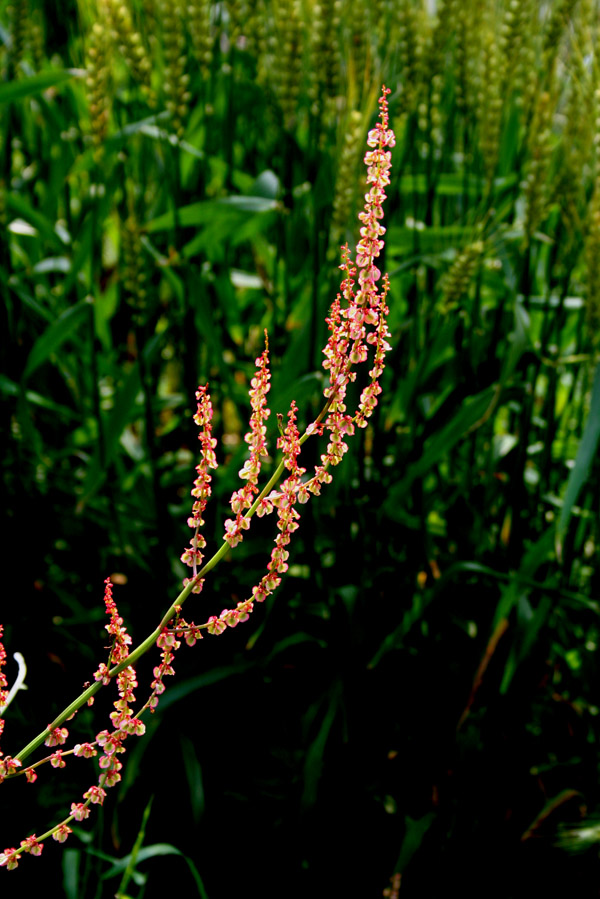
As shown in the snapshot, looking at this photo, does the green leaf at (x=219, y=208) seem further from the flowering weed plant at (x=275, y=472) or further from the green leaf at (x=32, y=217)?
the flowering weed plant at (x=275, y=472)

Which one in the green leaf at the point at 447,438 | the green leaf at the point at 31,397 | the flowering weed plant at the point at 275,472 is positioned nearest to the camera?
the flowering weed plant at the point at 275,472

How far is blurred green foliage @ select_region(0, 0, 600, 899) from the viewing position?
1412 millimetres

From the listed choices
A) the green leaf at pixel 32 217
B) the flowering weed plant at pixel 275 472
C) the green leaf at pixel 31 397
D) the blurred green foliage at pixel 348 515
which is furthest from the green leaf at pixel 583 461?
the green leaf at pixel 32 217

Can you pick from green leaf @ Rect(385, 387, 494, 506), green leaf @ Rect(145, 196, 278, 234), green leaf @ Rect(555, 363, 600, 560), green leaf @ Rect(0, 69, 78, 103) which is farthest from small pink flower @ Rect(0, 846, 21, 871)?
green leaf @ Rect(0, 69, 78, 103)

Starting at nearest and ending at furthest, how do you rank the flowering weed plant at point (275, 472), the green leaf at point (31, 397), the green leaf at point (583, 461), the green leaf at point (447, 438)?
the flowering weed plant at point (275, 472), the green leaf at point (583, 461), the green leaf at point (447, 438), the green leaf at point (31, 397)

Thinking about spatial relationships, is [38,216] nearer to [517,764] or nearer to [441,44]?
[441,44]

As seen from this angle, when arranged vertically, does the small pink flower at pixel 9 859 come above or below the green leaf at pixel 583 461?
below

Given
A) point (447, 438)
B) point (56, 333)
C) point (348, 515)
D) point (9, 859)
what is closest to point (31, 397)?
point (56, 333)

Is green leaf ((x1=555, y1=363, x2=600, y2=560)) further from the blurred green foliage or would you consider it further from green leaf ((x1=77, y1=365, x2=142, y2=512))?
green leaf ((x1=77, y1=365, x2=142, y2=512))

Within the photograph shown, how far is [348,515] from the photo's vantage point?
57.1 inches

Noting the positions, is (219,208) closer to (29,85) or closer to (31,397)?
(29,85)

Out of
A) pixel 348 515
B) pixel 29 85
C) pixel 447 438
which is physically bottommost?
pixel 348 515

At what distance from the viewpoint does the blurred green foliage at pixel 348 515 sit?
4.63ft

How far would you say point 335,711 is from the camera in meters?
1.44
